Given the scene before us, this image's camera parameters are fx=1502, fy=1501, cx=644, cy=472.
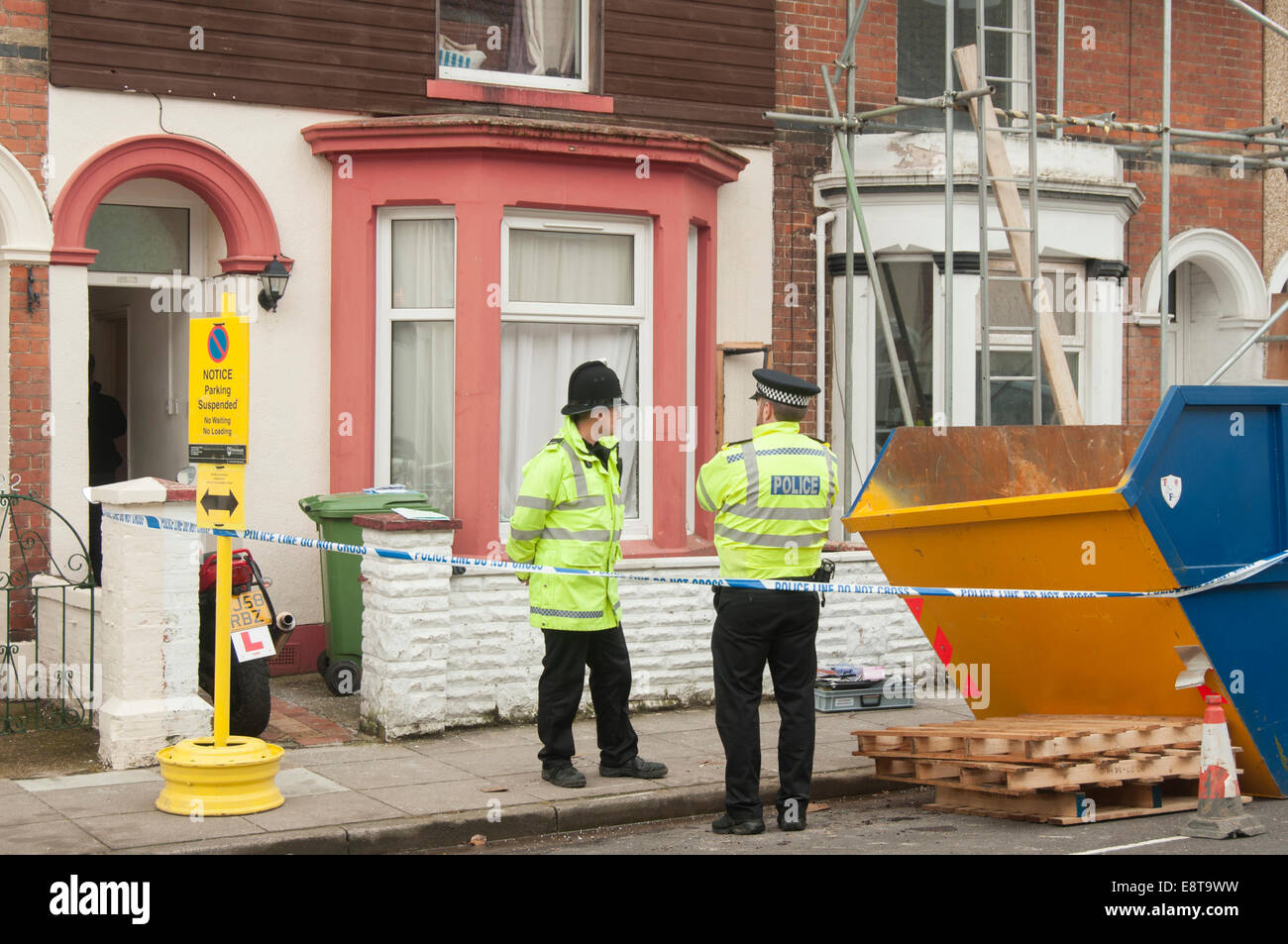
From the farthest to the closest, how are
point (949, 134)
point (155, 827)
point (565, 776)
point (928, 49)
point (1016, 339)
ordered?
1. point (928, 49)
2. point (1016, 339)
3. point (949, 134)
4. point (565, 776)
5. point (155, 827)

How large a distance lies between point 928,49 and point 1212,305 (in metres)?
4.07

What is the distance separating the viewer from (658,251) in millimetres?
10578

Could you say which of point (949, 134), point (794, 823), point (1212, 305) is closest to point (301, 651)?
point (794, 823)

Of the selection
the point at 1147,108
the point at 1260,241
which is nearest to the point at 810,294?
the point at 1147,108

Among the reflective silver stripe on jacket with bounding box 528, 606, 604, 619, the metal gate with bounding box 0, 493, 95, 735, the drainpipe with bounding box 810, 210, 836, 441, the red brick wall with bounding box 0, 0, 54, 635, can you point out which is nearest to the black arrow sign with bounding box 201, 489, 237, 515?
the reflective silver stripe on jacket with bounding box 528, 606, 604, 619

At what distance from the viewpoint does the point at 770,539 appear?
6.67 m

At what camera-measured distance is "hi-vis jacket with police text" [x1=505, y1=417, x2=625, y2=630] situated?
7.22 metres

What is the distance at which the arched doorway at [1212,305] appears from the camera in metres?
13.9

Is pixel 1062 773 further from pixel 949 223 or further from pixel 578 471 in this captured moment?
pixel 949 223

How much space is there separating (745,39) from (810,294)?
203 centimetres

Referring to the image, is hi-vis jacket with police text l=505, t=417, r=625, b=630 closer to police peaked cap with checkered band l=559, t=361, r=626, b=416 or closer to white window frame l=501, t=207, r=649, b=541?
police peaked cap with checkered band l=559, t=361, r=626, b=416

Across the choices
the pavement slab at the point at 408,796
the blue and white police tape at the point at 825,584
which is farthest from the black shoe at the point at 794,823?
the blue and white police tape at the point at 825,584

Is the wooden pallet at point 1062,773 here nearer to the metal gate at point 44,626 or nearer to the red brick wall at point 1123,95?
the metal gate at point 44,626

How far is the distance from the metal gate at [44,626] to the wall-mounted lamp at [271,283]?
6.29 feet
